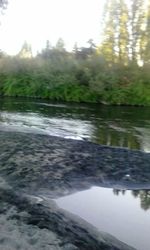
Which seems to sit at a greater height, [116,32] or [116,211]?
[116,32]

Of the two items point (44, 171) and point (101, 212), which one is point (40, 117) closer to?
point (44, 171)

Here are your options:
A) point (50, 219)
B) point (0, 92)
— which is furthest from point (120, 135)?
point (0, 92)

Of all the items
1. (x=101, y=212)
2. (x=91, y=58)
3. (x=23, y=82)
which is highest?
(x=91, y=58)

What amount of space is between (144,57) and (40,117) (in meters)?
28.0

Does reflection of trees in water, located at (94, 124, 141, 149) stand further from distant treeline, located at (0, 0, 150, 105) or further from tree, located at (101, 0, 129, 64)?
tree, located at (101, 0, 129, 64)

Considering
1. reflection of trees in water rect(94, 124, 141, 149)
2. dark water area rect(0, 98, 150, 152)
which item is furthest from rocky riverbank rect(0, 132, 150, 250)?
dark water area rect(0, 98, 150, 152)

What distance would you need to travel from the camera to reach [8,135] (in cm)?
1814

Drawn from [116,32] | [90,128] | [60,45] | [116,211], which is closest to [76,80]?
[116,32]

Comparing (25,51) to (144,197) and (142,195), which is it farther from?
(144,197)

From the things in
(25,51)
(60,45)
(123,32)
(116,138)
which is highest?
(123,32)

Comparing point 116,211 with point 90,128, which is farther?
point 90,128

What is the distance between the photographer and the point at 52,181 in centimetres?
1116

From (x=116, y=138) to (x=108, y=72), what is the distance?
30.6 metres

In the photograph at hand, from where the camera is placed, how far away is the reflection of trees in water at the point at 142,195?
10.2 m
